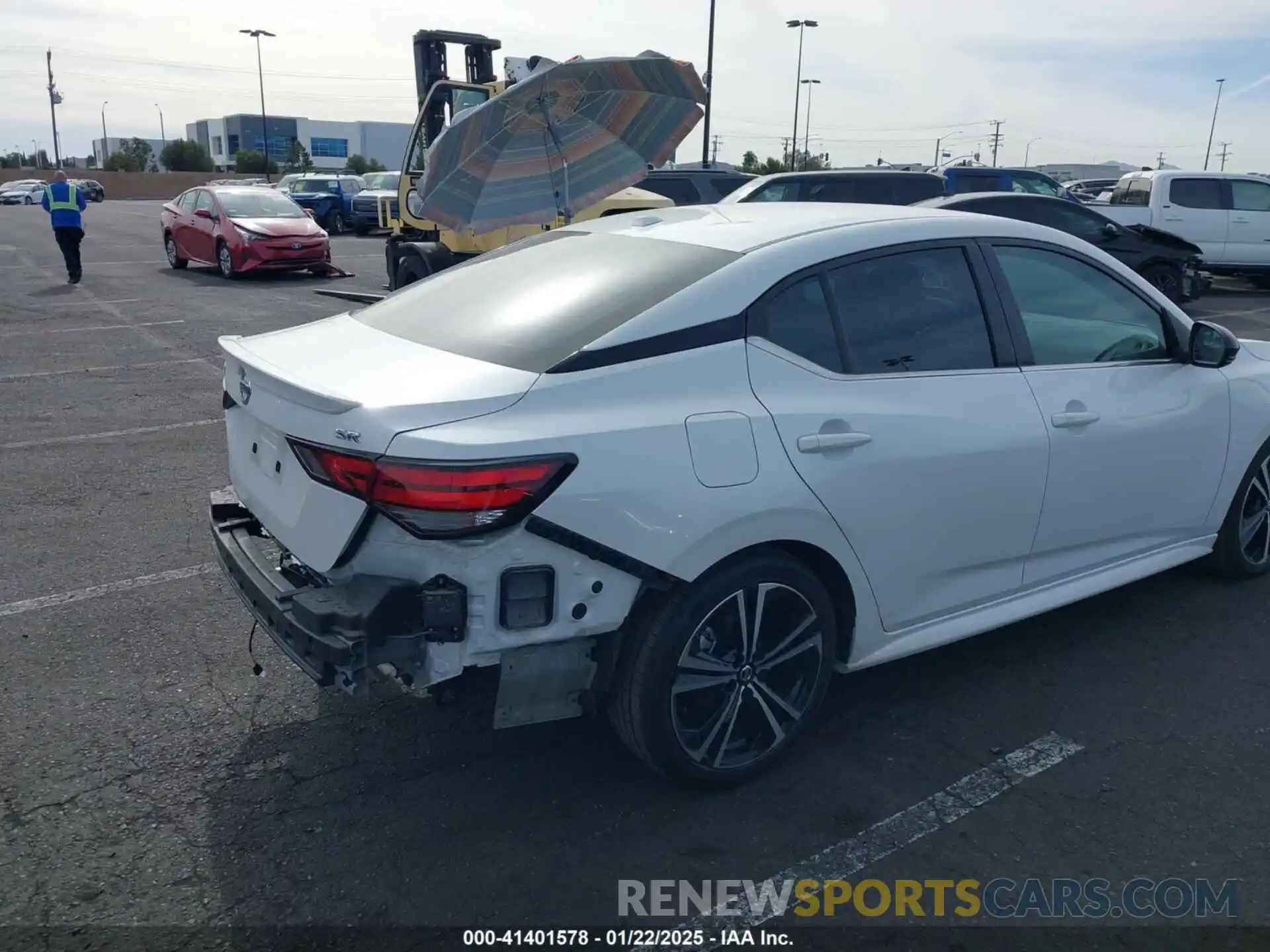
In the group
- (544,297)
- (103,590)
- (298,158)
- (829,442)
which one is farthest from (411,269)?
(298,158)

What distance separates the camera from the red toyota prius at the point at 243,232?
57.9ft

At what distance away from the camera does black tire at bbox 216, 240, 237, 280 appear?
58.7ft

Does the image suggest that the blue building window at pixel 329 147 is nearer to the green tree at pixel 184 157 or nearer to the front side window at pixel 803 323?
the green tree at pixel 184 157

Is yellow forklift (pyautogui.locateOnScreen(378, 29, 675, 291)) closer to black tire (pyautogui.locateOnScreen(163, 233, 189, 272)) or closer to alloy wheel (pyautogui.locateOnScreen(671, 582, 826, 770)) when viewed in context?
black tire (pyautogui.locateOnScreen(163, 233, 189, 272))

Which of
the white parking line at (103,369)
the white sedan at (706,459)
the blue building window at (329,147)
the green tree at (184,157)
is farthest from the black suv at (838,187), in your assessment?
the blue building window at (329,147)

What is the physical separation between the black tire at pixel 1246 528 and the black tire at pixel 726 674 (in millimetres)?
2363

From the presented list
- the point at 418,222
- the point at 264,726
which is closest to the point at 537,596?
the point at 264,726

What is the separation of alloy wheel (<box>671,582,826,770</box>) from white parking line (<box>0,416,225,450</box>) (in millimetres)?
5667

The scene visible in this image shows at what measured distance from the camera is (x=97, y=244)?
84.6ft

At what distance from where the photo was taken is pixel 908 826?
3.06 m

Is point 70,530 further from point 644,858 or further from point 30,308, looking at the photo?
point 30,308

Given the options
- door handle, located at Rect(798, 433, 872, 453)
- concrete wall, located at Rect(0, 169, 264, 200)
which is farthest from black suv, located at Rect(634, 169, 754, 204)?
concrete wall, located at Rect(0, 169, 264, 200)

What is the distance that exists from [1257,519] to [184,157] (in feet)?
330

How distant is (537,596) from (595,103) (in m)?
6.66
